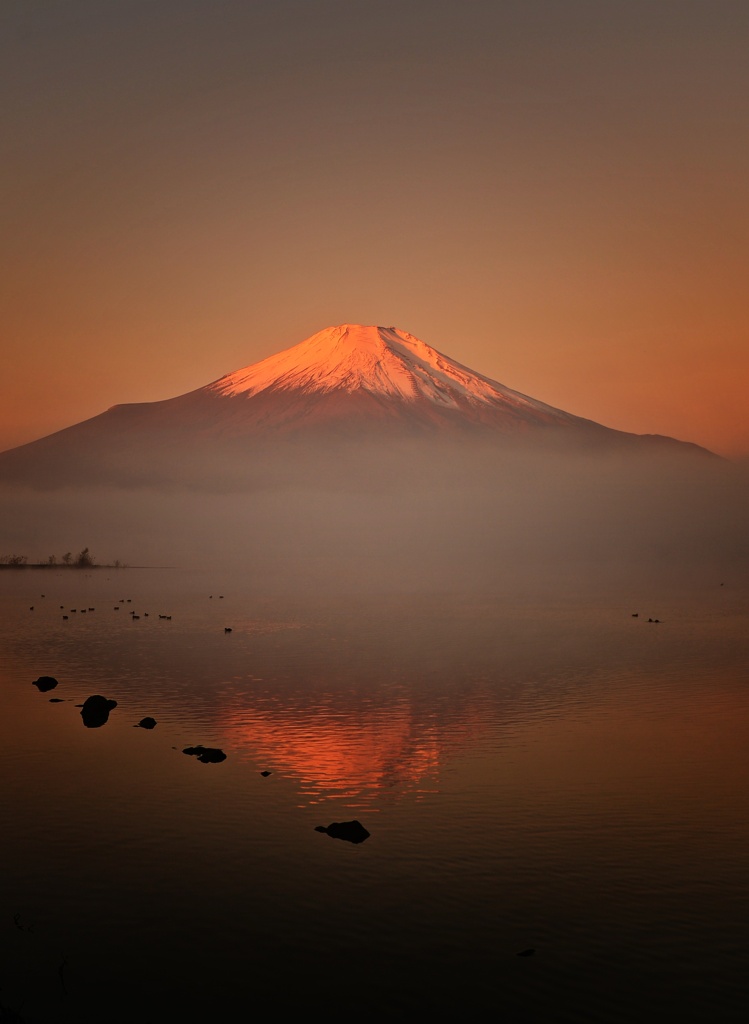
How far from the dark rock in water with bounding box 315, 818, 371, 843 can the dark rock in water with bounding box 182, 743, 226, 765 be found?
10545mm

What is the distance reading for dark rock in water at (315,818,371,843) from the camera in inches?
1169

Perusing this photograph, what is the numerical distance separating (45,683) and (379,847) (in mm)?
36499

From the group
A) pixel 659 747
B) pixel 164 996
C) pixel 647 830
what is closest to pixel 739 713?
pixel 659 747

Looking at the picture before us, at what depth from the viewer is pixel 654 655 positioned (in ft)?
258

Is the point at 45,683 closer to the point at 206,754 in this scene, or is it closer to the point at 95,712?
the point at 95,712

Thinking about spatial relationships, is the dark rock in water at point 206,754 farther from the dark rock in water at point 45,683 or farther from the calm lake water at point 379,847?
the dark rock in water at point 45,683

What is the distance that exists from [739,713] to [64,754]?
33.3m

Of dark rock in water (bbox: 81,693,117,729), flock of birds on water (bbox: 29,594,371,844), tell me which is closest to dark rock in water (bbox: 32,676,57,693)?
flock of birds on water (bbox: 29,594,371,844)

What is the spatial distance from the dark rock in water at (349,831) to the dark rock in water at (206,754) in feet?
34.6

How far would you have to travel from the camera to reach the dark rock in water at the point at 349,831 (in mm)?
29703

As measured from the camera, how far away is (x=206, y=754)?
40.4 m

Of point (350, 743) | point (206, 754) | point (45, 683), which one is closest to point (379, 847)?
point (206, 754)

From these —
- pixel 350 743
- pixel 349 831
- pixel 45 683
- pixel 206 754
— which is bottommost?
pixel 350 743

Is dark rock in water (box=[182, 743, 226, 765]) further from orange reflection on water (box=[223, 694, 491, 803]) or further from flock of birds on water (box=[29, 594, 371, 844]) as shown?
orange reflection on water (box=[223, 694, 491, 803])
